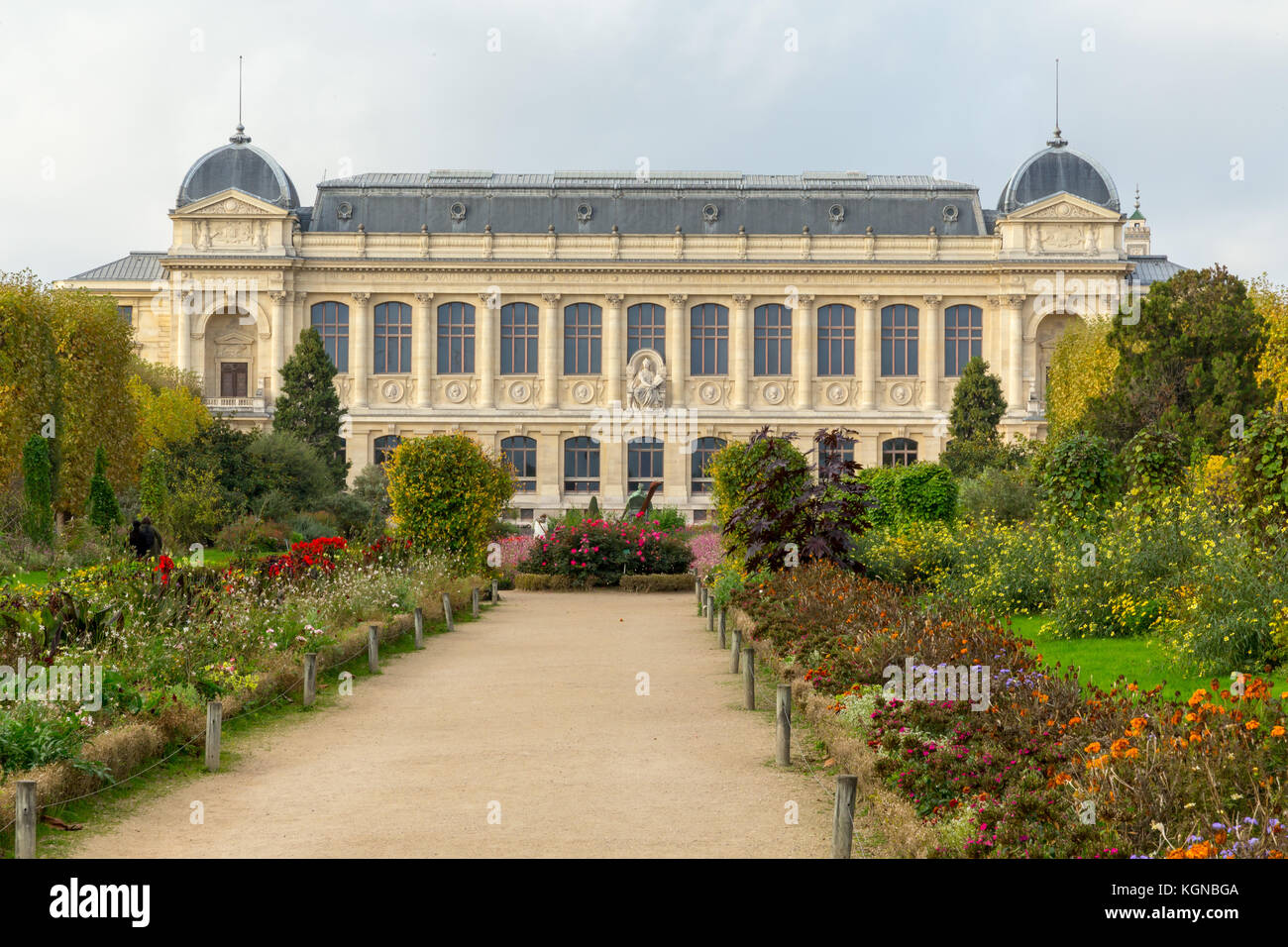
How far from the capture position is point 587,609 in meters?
24.5

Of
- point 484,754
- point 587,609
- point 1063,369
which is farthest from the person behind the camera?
point 1063,369

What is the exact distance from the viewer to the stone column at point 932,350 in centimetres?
6003

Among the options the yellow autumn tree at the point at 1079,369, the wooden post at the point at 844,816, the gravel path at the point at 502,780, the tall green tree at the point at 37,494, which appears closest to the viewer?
the wooden post at the point at 844,816

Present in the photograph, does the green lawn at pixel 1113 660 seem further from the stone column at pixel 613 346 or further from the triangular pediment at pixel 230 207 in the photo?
the triangular pediment at pixel 230 207

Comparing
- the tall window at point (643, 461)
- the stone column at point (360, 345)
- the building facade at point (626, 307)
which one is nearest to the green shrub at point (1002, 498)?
the building facade at point (626, 307)

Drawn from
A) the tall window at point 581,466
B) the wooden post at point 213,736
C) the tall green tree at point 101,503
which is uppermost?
the tall window at point 581,466

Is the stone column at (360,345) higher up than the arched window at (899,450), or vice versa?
the stone column at (360,345)

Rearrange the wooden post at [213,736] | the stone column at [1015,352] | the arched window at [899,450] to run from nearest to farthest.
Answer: the wooden post at [213,736]
the stone column at [1015,352]
the arched window at [899,450]

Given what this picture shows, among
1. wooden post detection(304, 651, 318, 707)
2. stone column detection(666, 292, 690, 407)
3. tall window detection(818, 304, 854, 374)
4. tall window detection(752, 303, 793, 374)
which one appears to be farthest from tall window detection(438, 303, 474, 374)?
wooden post detection(304, 651, 318, 707)

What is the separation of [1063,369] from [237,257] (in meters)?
33.8

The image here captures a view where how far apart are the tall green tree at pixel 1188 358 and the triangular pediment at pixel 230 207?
4132 cm

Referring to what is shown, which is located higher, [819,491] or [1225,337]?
[1225,337]
